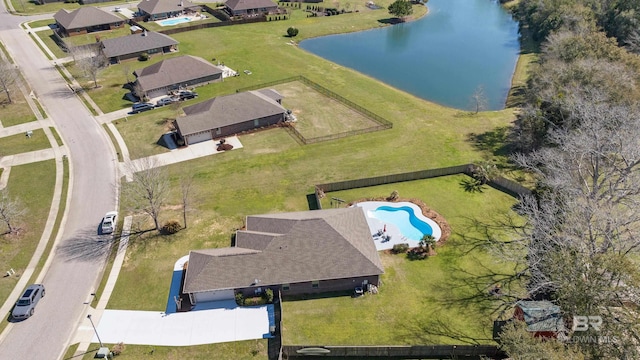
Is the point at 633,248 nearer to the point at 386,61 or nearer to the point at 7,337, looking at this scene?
the point at 7,337

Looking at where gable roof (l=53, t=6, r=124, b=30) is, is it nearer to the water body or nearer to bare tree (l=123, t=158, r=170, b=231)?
the water body

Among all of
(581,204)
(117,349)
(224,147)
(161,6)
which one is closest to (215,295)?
(117,349)

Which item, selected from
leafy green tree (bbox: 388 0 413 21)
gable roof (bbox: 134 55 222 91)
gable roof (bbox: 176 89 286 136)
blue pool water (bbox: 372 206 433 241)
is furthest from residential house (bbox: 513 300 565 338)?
leafy green tree (bbox: 388 0 413 21)

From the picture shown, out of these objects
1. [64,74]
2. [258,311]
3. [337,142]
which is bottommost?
[258,311]

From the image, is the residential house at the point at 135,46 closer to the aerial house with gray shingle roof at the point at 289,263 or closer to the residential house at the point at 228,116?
the residential house at the point at 228,116

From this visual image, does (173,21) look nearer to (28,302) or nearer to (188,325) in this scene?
(28,302)

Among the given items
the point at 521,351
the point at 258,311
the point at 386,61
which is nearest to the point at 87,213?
the point at 258,311

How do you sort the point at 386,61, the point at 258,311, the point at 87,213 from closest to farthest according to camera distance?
the point at 258,311 < the point at 87,213 < the point at 386,61
